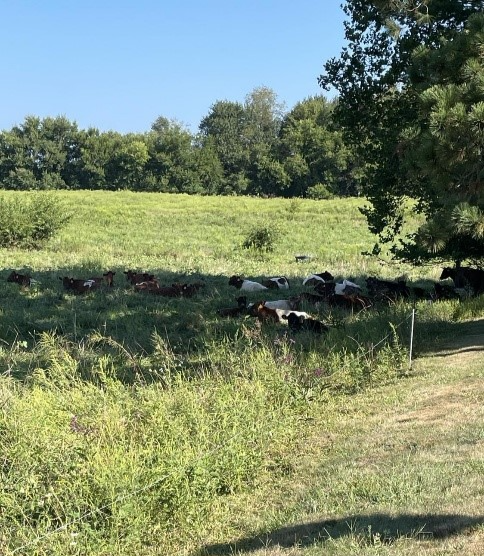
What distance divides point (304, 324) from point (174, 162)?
77.3 metres

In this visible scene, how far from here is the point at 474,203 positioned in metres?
7.57

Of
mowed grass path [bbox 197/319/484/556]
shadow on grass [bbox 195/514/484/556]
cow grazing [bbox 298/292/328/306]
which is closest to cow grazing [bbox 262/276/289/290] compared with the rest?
cow grazing [bbox 298/292/328/306]

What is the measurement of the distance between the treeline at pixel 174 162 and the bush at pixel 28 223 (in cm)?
5073

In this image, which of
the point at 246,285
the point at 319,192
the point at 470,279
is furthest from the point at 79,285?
the point at 319,192

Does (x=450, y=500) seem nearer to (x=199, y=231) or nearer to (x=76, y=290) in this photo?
(x=76, y=290)

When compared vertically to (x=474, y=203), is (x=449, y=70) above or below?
above

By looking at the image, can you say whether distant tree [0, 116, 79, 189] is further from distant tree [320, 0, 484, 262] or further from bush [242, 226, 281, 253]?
distant tree [320, 0, 484, 262]

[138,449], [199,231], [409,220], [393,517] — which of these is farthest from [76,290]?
[409,220]

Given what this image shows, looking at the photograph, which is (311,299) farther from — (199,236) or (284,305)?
(199,236)

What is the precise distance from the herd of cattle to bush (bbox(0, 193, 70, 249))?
1180 cm

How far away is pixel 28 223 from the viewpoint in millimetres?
28156

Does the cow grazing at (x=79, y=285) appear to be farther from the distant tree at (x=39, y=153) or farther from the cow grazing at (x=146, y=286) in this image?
the distant tree at (x=39, y=153)

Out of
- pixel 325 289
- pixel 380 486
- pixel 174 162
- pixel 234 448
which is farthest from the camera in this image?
pixel 174 162

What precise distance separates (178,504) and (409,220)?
3932cm
